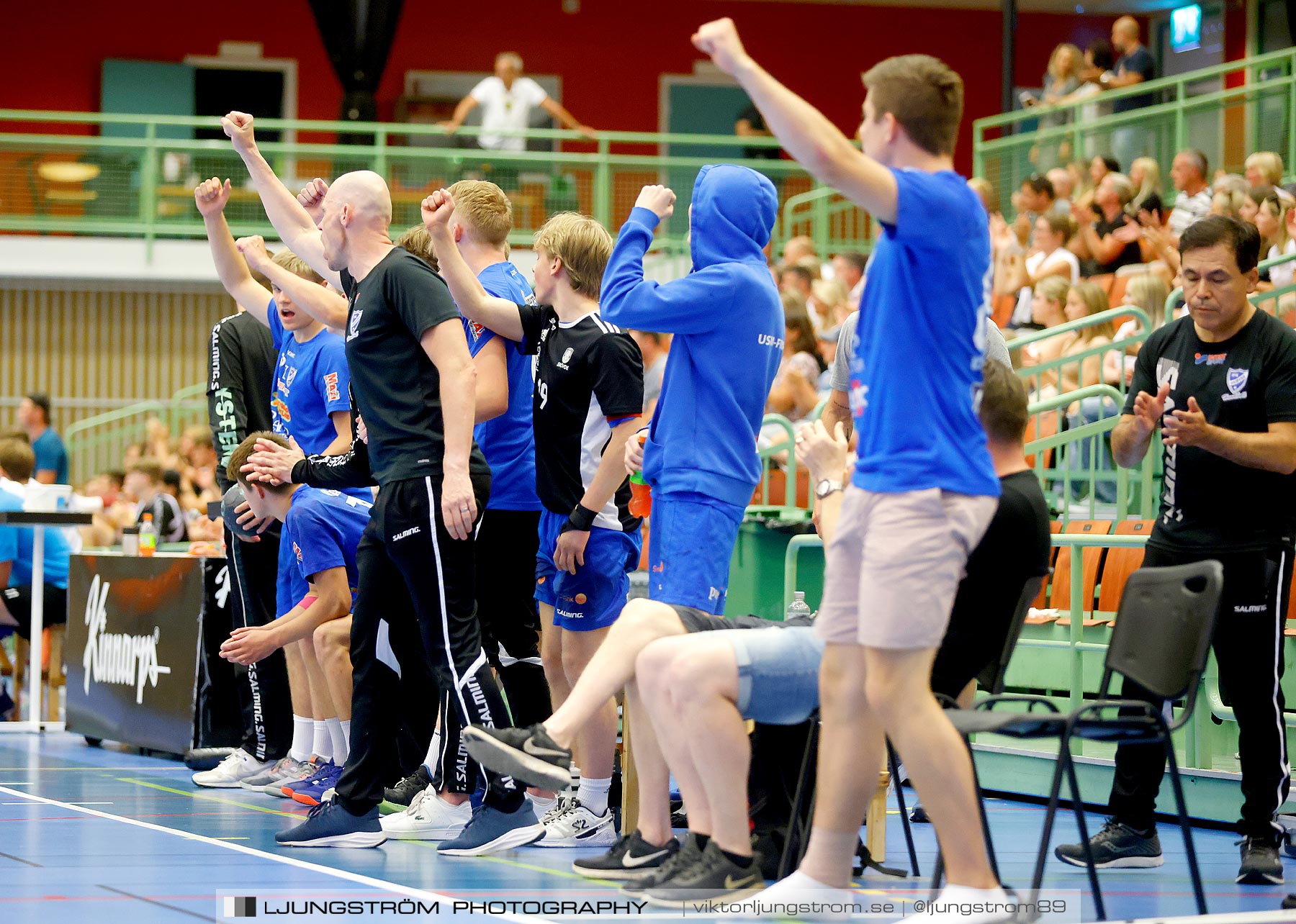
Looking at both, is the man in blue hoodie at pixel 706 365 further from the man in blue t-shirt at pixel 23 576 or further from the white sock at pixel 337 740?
the man in blue t-shirt at pixel 23 576

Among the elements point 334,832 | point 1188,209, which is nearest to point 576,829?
point 334,832

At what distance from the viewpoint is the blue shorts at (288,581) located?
604 cm

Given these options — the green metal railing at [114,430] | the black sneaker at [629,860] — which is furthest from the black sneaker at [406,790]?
the green metal railing at [114,430]

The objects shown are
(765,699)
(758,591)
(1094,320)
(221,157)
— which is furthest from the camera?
(221,157)

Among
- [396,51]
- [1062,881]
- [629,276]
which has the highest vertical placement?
[396,51]

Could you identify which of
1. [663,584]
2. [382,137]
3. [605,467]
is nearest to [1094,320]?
[605,467]

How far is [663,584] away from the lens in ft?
13.7

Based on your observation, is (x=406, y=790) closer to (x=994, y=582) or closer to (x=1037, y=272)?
(x=994, y=582)

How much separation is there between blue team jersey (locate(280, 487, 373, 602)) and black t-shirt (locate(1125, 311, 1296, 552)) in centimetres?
274

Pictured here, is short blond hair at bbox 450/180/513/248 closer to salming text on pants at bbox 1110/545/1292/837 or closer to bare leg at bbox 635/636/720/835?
bare leg at bbox 635/636/720/835

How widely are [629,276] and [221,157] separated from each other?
13.0 meters

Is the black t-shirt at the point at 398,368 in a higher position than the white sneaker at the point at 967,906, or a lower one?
higher

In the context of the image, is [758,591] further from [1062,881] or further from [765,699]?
[765,699]

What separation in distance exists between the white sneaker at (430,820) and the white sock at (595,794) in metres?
0.37
